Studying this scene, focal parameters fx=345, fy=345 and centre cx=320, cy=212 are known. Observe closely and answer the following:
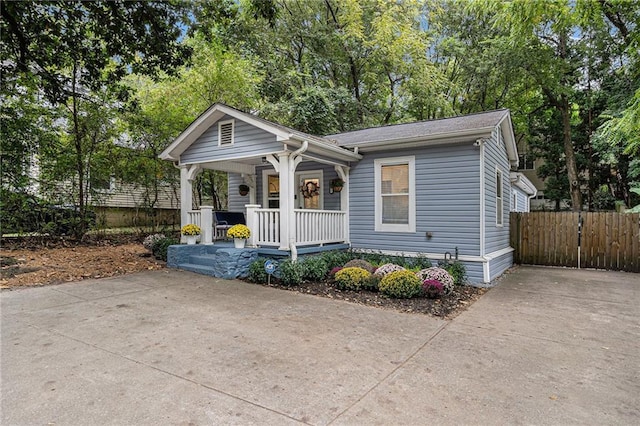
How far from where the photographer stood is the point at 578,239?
9.28m

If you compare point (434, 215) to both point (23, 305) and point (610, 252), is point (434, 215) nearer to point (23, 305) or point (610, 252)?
point (610, 252)

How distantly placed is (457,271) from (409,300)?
1.87 metres

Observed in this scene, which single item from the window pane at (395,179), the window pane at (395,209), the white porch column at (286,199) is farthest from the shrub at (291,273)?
the window pane at (395,179)

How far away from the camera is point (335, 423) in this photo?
92.6 inches

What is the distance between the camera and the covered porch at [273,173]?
23.5 ft

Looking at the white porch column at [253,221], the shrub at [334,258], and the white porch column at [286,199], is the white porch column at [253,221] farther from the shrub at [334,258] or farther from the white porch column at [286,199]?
the shrub at [334,258]

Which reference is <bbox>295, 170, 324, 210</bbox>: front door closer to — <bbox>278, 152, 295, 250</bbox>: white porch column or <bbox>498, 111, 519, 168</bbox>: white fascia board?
<bbox>278, 152, 295, 250</bbox>: white porch column

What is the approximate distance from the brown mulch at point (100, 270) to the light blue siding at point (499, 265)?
3.18 ft

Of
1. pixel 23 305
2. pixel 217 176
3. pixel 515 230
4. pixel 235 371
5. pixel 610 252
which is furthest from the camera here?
pixel 217 176

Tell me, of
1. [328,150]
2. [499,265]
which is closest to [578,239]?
[499,265]

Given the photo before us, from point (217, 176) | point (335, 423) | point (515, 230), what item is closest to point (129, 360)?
point (335, 423)

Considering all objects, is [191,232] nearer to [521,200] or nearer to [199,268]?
[199,268]

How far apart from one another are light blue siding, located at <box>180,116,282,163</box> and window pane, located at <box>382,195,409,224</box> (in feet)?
9.55

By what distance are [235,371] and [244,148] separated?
5484 mm
